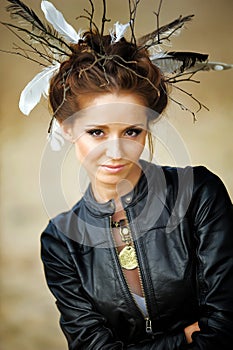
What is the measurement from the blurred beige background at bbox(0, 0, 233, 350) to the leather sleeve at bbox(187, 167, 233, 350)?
445 millimetres

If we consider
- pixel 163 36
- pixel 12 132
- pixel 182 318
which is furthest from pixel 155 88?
pixel 12 132

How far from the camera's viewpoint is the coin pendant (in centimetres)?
132

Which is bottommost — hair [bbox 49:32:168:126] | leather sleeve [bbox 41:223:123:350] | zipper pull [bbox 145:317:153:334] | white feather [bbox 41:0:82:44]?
zipper pull [bbox 145:317:153:334]

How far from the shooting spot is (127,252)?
1323 millimetres

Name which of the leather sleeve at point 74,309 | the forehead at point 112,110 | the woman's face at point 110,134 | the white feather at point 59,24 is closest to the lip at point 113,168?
the woman's face at point 110,134

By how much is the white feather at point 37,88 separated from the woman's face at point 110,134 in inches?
5.4

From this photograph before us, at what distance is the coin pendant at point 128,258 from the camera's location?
132cm

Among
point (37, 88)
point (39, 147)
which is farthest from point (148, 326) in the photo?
point (39, 147)

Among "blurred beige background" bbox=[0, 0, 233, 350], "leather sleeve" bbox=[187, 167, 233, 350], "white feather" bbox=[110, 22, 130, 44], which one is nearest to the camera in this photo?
"leather sleeve" bbox=[187, 167, 233, 350]

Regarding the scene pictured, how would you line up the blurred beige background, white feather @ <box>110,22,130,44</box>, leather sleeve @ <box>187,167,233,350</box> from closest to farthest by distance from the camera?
leather sleeve @ <box>187,167,233,350</box> < white feather @ <box>110,22,130,44</box> < the blurred beige background

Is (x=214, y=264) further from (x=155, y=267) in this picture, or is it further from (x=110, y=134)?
(x=110, y=134)

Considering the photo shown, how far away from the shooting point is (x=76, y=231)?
1376mm

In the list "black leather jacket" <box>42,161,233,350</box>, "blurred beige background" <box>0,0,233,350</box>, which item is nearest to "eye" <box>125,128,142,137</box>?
"black leather jacket" <box>42,161,233,350</box>

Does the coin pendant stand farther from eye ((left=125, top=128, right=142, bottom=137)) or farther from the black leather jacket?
eye ((left=125, top=128, right=142, bottom=137))
